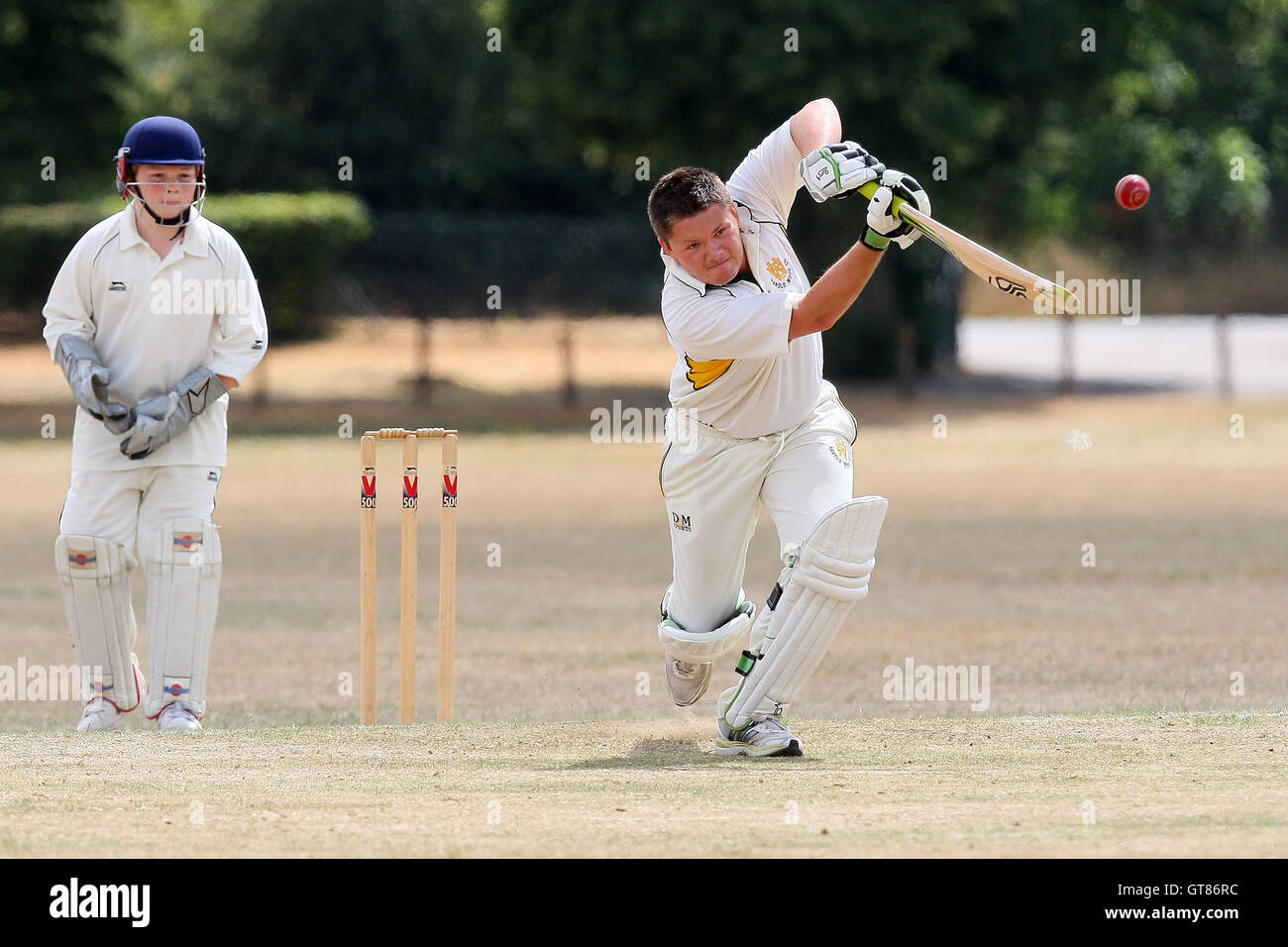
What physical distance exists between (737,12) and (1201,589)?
12.3m

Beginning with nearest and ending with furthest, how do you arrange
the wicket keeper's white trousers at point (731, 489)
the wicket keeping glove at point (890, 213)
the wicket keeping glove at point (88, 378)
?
the wicket keeping glove at point (890, 213) < the wicket keeper's white trousers at point (731, 489) < the wicket keeping glove at point (88, 378)

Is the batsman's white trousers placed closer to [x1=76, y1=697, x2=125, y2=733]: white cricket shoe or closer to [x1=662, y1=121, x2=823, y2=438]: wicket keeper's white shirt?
[x1=76, y1=697, x2=125, y2=733]: white cricket shoe

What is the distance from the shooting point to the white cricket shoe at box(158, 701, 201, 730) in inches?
233

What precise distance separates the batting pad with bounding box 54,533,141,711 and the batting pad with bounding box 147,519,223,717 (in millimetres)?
112

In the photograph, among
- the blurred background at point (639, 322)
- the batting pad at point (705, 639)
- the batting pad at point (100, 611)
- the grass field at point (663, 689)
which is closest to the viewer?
the grass field at point (663, 689)

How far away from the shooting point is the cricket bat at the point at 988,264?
16.3 ft

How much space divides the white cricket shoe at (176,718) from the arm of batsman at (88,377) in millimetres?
894

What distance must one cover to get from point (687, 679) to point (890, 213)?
5.35ft

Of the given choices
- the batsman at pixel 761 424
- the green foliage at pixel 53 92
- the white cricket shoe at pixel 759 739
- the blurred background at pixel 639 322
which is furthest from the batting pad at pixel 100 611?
the green foliage at pixel 53 92

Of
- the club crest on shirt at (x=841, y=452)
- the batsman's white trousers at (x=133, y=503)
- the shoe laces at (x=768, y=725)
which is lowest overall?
the shoe laces at (x=768, y=725)

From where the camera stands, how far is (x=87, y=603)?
6.06m

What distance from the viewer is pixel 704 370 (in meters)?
5.47

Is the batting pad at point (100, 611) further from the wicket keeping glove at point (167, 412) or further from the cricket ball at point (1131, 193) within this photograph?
the cricket ball at point (1131, 193)

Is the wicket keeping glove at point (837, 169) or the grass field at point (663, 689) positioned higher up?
the wicket keeping glove at point (837, 169)
